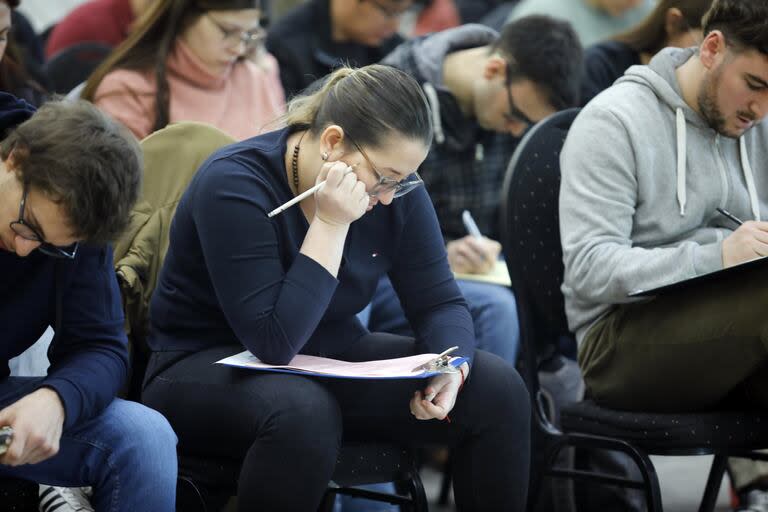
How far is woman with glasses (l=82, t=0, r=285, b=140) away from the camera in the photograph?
9.23ft

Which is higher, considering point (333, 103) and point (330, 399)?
point (333, 103)

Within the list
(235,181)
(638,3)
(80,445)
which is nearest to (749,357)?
(235,181)

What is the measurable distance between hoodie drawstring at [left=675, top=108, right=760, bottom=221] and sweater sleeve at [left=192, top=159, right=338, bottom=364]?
0.82 metres

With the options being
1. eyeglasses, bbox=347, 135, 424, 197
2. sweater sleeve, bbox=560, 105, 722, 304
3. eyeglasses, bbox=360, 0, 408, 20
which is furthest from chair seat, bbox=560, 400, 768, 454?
eyeglasses, bbox=360, 0, 408, 20

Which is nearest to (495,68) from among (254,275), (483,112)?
(483,112)

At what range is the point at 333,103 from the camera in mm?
1986

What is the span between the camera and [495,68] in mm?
3133

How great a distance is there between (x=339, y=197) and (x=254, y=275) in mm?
194

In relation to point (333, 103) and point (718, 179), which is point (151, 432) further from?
point (718, 179)

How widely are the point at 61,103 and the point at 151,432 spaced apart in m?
0.53

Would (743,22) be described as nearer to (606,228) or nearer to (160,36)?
(606,228)

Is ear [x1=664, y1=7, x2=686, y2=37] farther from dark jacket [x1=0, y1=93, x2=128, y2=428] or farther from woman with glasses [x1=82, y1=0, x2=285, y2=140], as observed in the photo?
dark jacket [x1=0, y1=93, x2=128, y2=428]

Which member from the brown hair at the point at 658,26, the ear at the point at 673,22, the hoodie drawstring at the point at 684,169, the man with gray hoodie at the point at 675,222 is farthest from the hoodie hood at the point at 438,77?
the hoodie drawstring at the point at 684,169

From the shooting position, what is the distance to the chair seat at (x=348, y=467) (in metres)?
1.88
